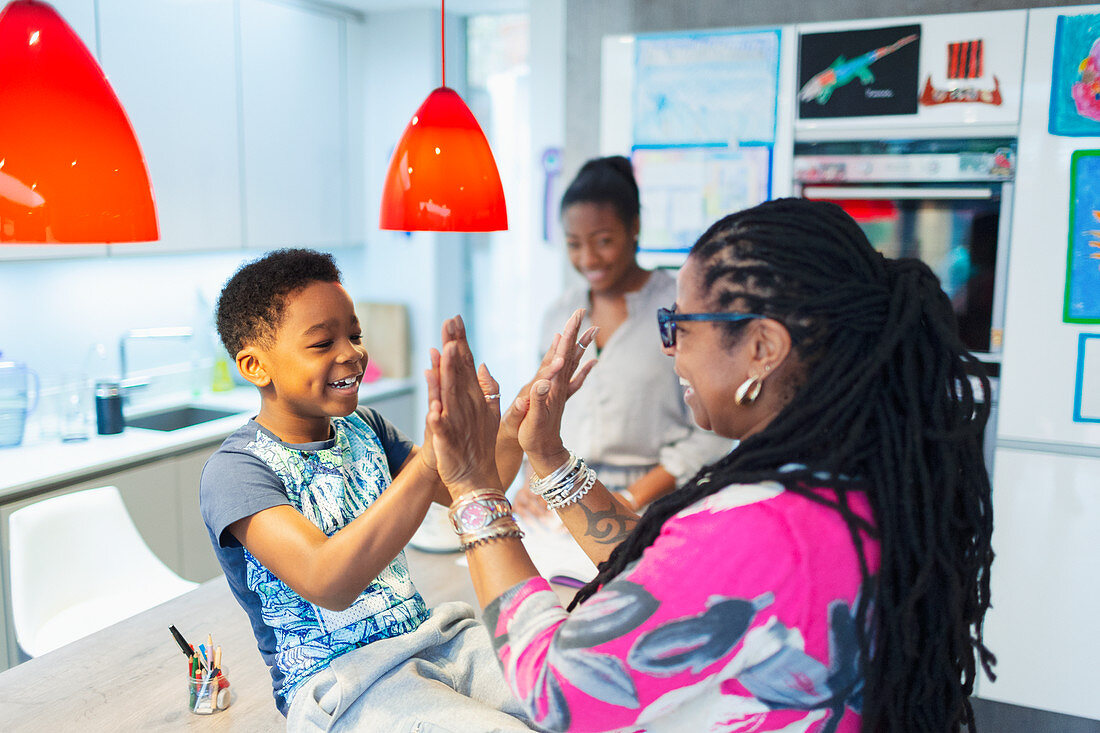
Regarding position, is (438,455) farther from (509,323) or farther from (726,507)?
(509,323)

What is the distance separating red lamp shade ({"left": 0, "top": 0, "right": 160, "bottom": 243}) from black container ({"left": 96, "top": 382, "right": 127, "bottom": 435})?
7.70ft

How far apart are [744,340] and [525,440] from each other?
1.56 ft

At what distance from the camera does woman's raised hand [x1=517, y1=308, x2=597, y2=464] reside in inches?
52.6

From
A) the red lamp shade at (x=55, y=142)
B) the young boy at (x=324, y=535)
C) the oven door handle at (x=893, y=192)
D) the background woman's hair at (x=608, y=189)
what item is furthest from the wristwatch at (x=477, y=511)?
the oven door handle at (x=893, y=192)

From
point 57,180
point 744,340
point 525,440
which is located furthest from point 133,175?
point 744,340

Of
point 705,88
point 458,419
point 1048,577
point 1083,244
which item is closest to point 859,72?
point 705,88

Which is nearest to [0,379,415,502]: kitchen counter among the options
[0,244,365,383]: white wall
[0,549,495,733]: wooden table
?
[0,244,365,383]: white wall

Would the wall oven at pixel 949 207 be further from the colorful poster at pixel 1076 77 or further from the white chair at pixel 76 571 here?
the white chair at pixel 76 571

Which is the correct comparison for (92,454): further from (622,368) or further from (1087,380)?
(1087,380)

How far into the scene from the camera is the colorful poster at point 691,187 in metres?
2.71

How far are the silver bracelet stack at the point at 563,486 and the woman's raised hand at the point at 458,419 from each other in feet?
0.88

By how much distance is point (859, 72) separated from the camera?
255 centimetres

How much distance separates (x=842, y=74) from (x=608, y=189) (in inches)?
33.0

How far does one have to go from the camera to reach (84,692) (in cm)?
146
